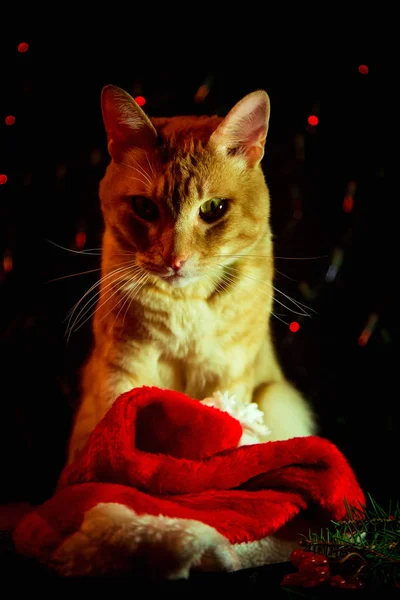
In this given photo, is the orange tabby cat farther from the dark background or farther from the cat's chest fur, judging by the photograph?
the dark background

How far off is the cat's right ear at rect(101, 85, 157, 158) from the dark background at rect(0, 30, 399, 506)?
0.33 meters

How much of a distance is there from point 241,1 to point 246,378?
3.34 ft

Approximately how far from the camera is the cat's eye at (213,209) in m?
1.26

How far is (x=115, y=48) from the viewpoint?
5.12 feet

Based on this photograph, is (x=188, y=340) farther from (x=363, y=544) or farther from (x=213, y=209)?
(x=363, y=544)

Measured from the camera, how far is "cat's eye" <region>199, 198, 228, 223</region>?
1.26 meters

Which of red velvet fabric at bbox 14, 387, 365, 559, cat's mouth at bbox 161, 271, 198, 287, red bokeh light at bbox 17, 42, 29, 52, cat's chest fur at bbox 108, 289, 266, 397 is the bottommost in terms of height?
red velvet fabric at bbox 14, 387, 365, 559

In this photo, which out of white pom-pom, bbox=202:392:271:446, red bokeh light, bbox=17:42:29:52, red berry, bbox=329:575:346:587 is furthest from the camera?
red bokeh light, bbox=17:42:29:52

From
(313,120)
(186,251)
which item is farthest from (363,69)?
(186,251)

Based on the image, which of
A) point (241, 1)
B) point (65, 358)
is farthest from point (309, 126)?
point (65, 358)

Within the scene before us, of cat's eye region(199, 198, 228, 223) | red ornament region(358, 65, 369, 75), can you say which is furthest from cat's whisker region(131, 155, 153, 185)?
red ornament region(358, 65, 369, 75)

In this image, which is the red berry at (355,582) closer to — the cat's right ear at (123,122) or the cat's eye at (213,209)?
the cat's eye at (213,209)

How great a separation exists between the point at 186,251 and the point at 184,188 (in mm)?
150

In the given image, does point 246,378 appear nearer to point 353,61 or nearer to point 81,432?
point 81,432
